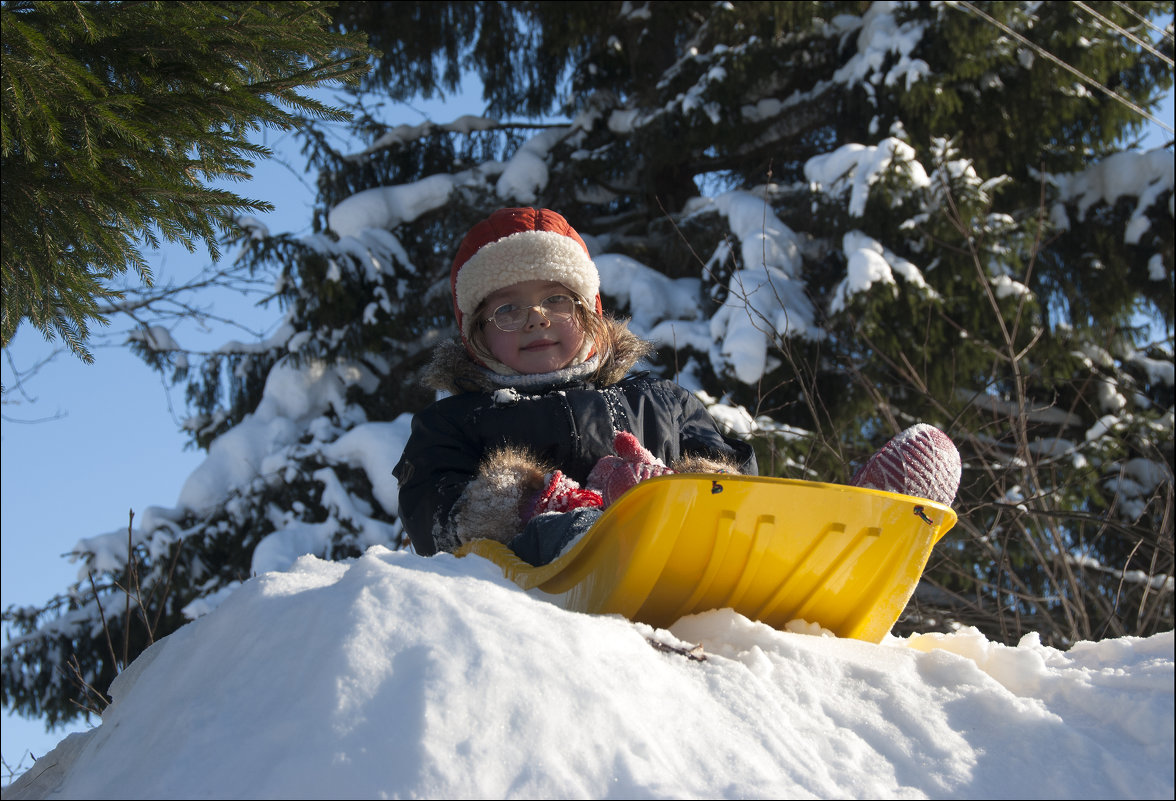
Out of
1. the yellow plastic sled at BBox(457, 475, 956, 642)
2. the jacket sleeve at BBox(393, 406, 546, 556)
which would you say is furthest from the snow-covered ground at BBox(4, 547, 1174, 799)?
the jacket sleeve at BBox(393, 406, 546, 556)

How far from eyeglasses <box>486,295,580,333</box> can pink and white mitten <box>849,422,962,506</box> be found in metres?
1.13

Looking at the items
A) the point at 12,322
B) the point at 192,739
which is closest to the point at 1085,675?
the point at 192,739

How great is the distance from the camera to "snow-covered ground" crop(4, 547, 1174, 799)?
45.3 inches

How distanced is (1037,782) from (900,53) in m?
5.54

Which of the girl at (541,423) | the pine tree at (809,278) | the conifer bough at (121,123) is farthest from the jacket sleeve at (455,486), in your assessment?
the pine tree at (809,278)

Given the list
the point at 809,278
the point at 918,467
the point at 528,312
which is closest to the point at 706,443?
the point at 528,312

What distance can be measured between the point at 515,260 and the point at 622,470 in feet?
3.21

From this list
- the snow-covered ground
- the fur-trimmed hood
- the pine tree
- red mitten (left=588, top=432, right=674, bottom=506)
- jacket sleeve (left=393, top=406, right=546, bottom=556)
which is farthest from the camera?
the pine tree

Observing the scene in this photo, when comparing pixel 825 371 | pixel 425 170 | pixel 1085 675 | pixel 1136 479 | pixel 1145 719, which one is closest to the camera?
pixel 1145 719

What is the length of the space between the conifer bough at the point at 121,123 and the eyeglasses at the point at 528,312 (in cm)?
74

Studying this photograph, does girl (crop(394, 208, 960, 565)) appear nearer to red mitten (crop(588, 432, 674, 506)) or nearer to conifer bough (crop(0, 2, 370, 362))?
red mitten (crop(588, 432, 674, 506))

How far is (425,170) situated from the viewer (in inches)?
318

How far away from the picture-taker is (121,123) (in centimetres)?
199

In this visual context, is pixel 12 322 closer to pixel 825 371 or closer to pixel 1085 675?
pixel 1085 675
